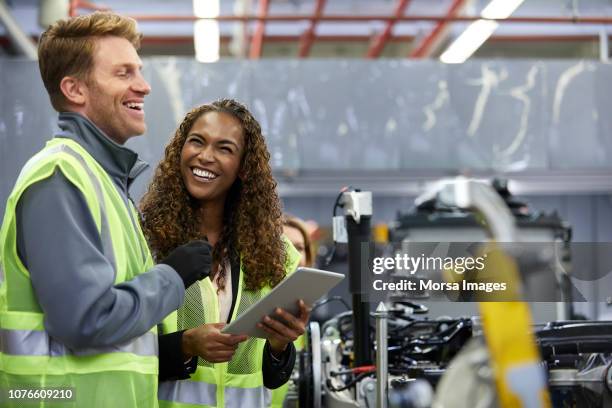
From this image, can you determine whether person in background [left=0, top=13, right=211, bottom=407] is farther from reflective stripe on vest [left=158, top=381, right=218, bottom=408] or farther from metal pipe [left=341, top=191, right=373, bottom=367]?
metal pipe [left=341, top=191, right=373, bottom=367]

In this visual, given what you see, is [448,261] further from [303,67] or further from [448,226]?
[303,67]

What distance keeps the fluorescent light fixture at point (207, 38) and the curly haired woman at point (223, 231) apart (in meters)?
4.72

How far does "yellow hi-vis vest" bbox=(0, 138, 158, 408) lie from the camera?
1.81 m

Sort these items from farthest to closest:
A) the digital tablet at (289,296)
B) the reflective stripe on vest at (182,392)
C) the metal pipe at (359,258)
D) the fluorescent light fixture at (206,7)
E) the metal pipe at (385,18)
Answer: the fluorescent light fixture at (206,7) < the metal pipe at (385,18) < the metal pipe at (359,258) < the reflective stripe on vest at (182,392) < the digital tablet at (289,296)

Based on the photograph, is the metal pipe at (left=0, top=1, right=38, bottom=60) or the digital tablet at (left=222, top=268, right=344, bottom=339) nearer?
the digital tablet at (left=222, top=268, right=344, bottom=339)

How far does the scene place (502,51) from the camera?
1120cm

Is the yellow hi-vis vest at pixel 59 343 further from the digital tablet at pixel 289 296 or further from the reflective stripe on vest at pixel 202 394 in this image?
the reflective stripe on vest at pixel 202 394

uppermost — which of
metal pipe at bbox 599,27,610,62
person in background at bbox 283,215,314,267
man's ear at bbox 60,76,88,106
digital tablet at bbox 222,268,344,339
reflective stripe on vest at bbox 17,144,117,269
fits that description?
metal pipe at bbox 599,27,610,62

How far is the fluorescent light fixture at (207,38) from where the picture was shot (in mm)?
7230

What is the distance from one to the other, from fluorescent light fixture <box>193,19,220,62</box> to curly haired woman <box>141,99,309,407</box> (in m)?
4.72

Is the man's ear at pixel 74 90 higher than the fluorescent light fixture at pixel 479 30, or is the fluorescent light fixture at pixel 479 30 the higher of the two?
the fluorescent light fixture at pixel 479 30

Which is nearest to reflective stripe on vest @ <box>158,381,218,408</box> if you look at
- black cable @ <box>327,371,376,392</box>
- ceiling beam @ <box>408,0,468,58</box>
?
black cable @ <box>327,371,376,392</box>

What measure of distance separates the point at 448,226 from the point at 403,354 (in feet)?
7.93

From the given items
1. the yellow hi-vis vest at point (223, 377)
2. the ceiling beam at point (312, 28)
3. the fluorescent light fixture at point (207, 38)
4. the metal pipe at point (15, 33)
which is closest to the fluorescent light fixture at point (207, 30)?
the fluorescent light fixture at point (207, 38)
